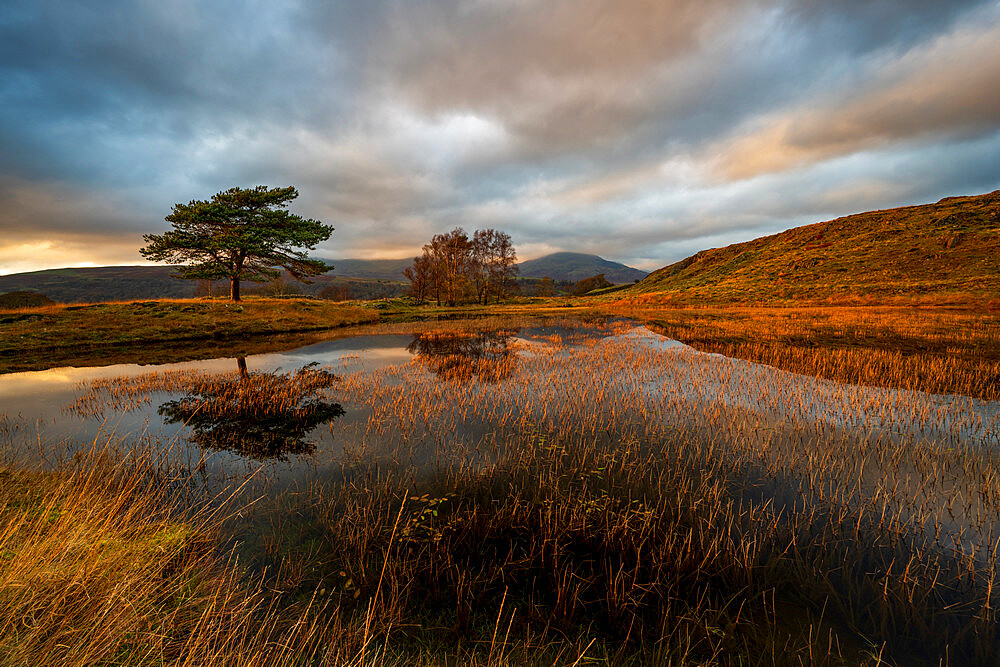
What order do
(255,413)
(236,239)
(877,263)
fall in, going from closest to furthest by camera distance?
(255,413) → (236,239) → (877,263)

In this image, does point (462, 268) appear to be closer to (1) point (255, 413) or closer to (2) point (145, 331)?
(2) point (145, 331)

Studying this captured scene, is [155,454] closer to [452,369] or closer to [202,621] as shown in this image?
[202,621]

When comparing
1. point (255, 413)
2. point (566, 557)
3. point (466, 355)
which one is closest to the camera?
point (566, 557)

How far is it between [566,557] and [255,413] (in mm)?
9955

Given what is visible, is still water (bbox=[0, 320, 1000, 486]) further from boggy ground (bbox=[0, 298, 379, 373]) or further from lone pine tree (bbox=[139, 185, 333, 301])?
lone pine tree (bbox=[139, 185, 333, 301])

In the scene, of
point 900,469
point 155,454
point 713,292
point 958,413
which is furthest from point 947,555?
point 713,292

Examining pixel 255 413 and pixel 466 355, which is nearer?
pixel 255 413

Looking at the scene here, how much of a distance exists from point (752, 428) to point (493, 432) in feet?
21.2

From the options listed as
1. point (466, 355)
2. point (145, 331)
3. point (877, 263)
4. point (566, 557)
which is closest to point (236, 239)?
point (145, 331)

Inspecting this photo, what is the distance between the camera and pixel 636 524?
16.3ft

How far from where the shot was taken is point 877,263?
200ft

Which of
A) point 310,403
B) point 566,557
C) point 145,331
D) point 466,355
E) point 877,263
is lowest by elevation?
point 566,557

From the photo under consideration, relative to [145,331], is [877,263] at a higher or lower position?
higher

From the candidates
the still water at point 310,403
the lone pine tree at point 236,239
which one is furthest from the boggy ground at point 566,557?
the lone pine tree at point 236,239
